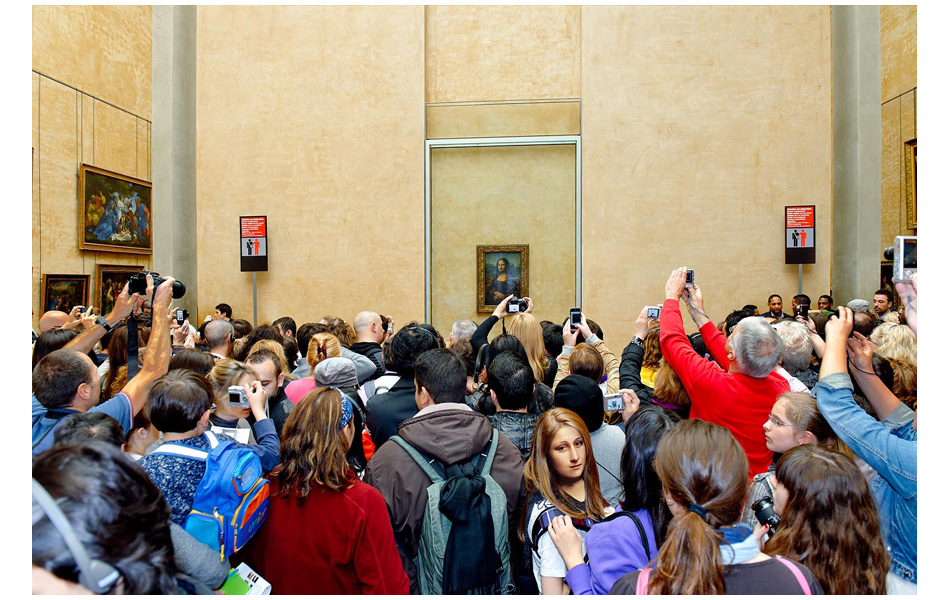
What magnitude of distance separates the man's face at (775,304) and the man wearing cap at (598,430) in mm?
9018

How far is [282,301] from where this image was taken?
12.6 meters

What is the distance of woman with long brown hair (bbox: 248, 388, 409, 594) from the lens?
2355 mm

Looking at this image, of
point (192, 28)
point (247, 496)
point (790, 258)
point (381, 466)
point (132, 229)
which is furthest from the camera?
→ point (132, 229)

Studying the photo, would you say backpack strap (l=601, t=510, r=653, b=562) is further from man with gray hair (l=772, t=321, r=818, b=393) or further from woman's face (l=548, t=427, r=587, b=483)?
man with gray hair (l=772, t=321, r=818, b=393)

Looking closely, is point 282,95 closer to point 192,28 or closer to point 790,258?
point 192,28

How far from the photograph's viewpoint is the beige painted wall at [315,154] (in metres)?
12.3

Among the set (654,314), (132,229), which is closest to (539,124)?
(654,314)

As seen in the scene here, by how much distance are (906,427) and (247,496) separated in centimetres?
279

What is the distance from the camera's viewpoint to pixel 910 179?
13164 mm

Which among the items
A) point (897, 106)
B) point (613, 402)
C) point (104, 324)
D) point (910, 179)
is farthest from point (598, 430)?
point (897, 106)

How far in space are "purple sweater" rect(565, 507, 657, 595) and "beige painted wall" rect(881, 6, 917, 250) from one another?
14224 millimetres

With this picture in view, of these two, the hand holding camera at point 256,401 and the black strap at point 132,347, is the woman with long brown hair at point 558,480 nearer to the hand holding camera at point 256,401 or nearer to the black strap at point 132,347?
the hand holding camera at point 256,401

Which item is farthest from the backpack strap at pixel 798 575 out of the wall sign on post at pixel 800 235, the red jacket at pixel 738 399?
the wall sign on post at pixel 800 235

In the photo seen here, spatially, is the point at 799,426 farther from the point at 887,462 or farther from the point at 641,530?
the point at 641,530
